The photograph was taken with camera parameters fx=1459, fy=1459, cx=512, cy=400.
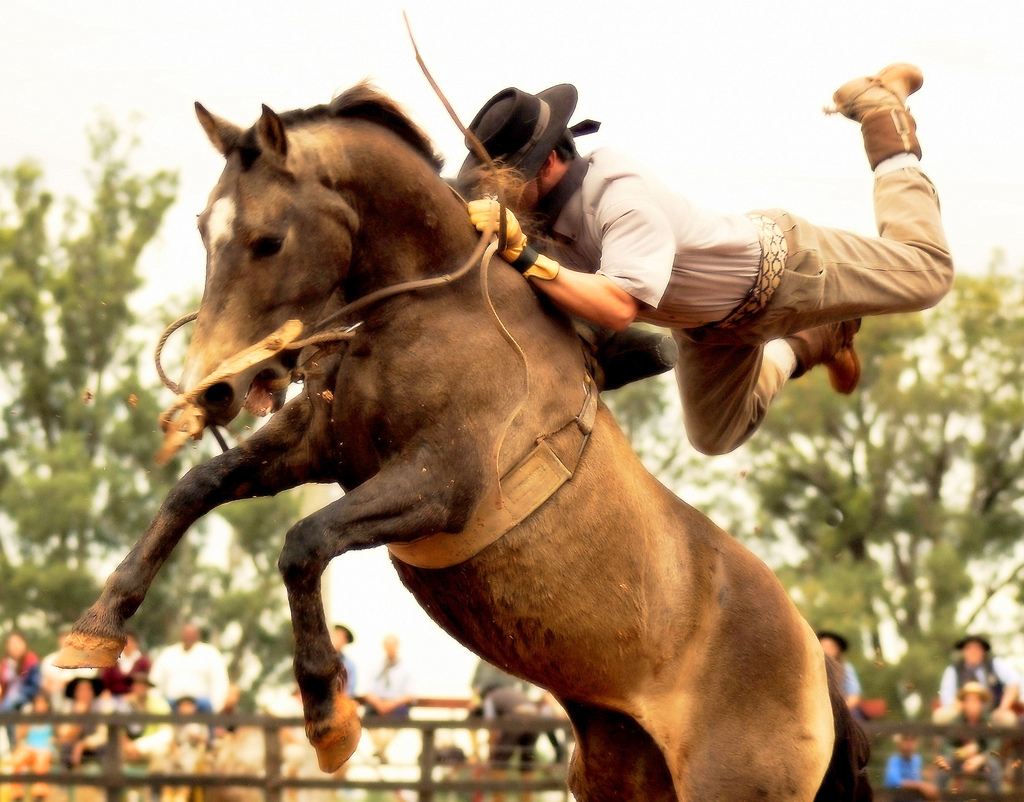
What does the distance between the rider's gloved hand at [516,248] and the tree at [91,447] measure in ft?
58.5

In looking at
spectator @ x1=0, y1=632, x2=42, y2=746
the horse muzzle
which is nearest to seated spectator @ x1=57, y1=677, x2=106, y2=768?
spectator @ x1=0, y1=632, x2=42, y2=746

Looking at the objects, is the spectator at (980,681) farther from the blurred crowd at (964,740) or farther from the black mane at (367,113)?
the black mane at (367,113)

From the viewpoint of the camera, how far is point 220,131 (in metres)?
3.91

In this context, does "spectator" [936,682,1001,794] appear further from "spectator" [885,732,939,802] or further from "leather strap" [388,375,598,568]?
"leather strap" [388,375,598,568]

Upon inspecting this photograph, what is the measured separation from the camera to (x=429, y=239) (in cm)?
411

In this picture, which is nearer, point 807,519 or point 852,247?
point 852,247

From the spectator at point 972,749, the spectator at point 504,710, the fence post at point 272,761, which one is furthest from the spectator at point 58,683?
the spectator at point 972,749

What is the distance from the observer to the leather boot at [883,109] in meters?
4.99

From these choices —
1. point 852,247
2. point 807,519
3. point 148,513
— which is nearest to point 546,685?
point 852,247

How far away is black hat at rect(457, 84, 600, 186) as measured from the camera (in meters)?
4.31

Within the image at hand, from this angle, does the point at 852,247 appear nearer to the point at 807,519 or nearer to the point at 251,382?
the point at 251,382

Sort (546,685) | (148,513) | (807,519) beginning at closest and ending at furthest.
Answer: (546,685)
(148,513)
(807,519)

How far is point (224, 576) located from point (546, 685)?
19154mm

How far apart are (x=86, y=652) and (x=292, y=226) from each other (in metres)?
1.24
